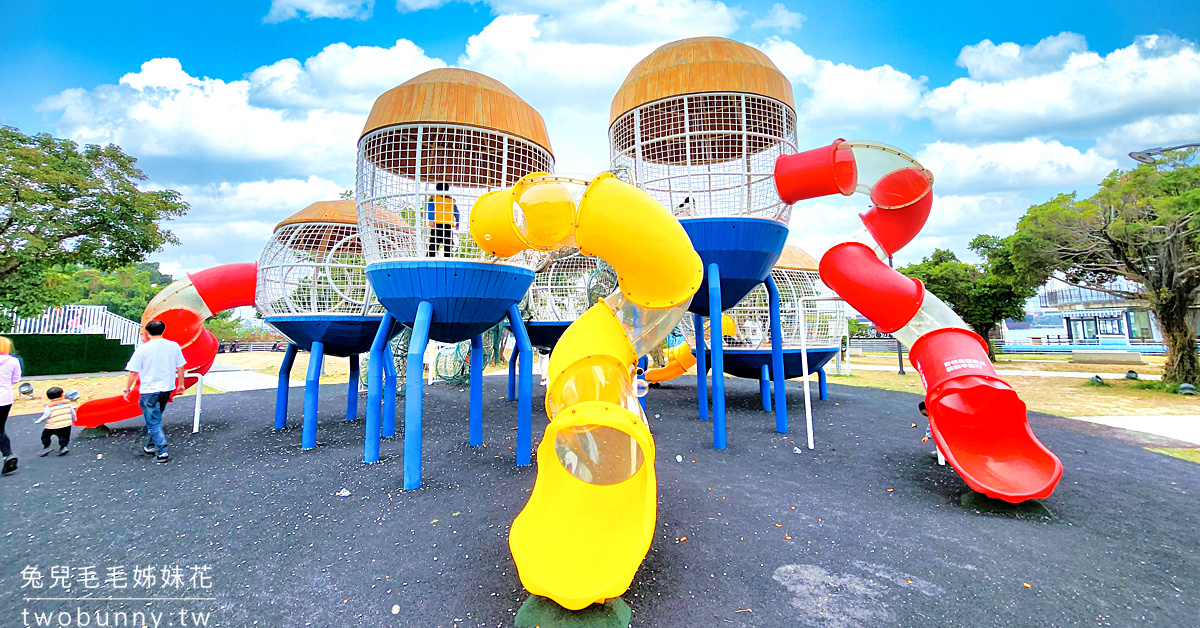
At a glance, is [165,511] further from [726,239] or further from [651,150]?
[651,150]

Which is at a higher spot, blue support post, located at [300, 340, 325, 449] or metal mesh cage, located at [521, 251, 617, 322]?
metal mesh cage, located at [521, 251, 617, 322]

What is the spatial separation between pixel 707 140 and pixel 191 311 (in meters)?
9.97

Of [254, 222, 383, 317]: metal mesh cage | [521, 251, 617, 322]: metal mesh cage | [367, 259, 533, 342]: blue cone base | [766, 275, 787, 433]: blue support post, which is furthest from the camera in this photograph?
[521, 251, 617, 322]: metal mesh cage

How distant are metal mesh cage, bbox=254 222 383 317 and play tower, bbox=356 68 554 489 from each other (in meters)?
2.18

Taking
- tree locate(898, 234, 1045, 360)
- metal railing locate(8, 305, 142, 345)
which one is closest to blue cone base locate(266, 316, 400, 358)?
metal railing locate(8, 305, 142, 345)

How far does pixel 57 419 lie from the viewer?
6180 mm

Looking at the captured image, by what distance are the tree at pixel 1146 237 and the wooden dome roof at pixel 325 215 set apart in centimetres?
1793

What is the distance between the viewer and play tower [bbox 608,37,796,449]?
6.92 m

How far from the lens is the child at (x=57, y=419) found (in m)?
6.16

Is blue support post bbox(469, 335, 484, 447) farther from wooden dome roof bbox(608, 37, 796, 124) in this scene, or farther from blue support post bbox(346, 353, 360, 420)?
wooden dome roof bbox(608, 37, 796, 124)

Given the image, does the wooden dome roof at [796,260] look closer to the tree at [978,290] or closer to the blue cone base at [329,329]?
the blue cone base at [329,329]

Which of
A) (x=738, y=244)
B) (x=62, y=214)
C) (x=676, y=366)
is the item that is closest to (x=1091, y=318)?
(x=676, y=366)

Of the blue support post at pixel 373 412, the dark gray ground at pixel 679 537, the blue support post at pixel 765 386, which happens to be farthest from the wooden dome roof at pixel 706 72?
the blue support post at pixel 373 412

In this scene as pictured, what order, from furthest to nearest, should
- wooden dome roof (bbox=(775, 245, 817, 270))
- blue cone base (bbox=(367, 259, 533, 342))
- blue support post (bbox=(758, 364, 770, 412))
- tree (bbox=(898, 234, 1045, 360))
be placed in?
tree (bbox=(898, 234, 1045, 360)) < wooden dome roof (bbox=(775, 245, 817, 270)) < blue support post (bbox=(758, 364, 770, 412)) < blue cone base (bbox=(367, 259, 533, 342))
